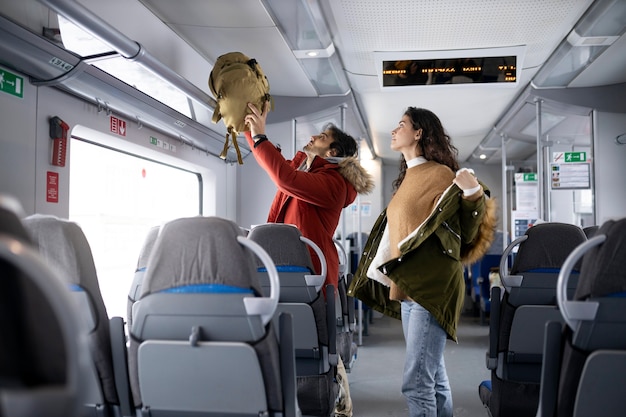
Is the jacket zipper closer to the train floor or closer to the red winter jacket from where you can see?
the red winter jacket

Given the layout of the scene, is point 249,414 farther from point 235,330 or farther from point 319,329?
point 319,329

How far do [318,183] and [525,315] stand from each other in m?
1.35

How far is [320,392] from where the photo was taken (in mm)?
3352

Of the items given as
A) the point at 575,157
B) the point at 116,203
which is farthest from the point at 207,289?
the point at 575,157

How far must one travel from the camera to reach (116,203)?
4.63 meters

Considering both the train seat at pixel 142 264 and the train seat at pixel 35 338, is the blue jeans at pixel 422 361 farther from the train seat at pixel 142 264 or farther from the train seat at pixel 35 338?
the train seat at pixel 35 338

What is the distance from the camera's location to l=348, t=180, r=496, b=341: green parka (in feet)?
8.78

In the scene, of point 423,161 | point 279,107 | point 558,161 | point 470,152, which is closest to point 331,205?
point 423,161

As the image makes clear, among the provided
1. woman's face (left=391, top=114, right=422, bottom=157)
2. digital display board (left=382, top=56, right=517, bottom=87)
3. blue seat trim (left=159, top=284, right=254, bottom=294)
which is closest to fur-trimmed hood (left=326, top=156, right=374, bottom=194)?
woman's face (left=391, top=114, right=422, bottom=157)

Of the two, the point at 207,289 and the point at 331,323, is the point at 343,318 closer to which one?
the point at 331,323

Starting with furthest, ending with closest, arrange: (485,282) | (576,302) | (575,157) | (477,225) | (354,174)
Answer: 1. (485,282)
2. (575,157)
3. (354,174)
4. (477,225)
5. (576,302)

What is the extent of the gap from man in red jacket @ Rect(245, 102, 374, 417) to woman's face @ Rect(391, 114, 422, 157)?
560 millimetres

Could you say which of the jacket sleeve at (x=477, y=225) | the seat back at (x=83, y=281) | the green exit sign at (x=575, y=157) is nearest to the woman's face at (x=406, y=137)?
the jacket sleeve at (x=477, y=225)

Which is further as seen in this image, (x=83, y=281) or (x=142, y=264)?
(x=142, y=264)
